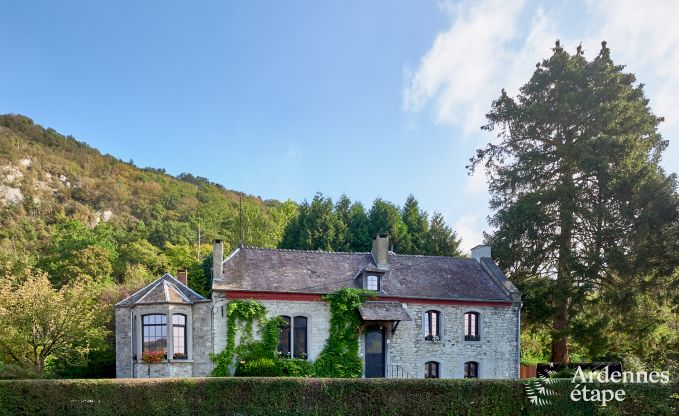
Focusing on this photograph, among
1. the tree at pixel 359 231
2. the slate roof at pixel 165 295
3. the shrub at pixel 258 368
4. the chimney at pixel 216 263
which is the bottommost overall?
the shrub at pixel 258 368

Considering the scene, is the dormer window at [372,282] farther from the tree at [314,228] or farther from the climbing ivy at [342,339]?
the tree at [314,228]

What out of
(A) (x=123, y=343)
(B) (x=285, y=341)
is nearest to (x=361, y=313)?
(B) (x=285, y=341)

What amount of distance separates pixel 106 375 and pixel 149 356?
480 cm

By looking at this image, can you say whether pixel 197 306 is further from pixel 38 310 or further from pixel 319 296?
pixel 38 310

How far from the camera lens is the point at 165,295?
20.6 meters

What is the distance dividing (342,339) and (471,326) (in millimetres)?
6121

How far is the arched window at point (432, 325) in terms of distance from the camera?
22528mm

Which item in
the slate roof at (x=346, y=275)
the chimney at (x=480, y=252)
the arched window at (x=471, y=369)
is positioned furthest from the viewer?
the chimney at (x=480, y=252)

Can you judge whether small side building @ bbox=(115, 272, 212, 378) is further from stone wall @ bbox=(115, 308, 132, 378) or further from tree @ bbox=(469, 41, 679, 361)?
tree @ bbox=(469, 41, 679, 361)

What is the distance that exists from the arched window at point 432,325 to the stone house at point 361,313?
4 cm

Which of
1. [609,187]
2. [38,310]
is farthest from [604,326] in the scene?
[38,310]

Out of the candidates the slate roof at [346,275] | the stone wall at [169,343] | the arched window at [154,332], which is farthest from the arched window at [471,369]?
the arched window at [154,332]

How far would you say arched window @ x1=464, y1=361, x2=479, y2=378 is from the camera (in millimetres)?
22703

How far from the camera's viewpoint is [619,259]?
2503 cm
